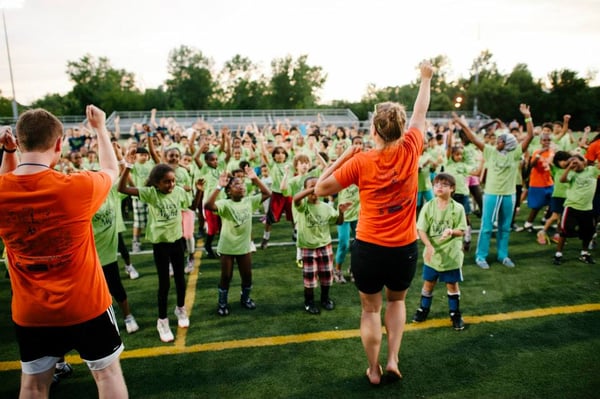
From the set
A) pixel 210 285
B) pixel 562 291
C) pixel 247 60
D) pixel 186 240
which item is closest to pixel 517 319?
pixel 562 291

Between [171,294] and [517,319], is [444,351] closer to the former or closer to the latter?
[517,319]

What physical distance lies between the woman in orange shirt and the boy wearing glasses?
Result: 1413 mm

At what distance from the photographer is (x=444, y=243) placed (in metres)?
4.28

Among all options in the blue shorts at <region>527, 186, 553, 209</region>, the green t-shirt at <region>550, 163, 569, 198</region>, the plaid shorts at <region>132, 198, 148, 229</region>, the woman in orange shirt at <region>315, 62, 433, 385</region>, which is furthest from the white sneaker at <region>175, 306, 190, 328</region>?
the blue shorts at <region>527, 186, 553, 209</region>

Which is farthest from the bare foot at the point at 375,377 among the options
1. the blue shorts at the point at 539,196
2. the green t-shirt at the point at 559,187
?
the blue shorts at the point at 539,196

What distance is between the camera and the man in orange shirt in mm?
1964

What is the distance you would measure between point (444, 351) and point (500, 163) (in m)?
3.63

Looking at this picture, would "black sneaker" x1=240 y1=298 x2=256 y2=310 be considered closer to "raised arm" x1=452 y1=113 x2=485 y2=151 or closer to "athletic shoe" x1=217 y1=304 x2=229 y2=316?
"athletic shoe" x1=217 y1=304 x2=229 y2=316

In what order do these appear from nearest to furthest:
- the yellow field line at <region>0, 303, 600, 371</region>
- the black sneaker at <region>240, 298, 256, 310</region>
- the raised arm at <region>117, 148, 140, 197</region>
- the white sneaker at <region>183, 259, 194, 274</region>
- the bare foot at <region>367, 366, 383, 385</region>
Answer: the bare foot at <region>367, 366, 383, 385</region> < the raised arm at <region>117, 148, 140, 197</region> < the yellow field line at <region>0, 303, 600, 371</region> < the black sneaker at <region>240, 298, 256, 310</region> < the white sneaker at <region>183, 259, 194, 274</region>

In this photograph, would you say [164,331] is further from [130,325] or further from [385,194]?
[385,194]

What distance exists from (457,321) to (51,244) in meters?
4.08

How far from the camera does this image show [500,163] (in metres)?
6.08

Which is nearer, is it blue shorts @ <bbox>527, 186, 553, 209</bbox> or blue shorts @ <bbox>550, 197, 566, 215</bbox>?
blue shorts @ <bbox>550, 197, 566, 215</bbox>

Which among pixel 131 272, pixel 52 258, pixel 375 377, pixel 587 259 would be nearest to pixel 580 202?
pixel 587 259
